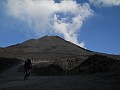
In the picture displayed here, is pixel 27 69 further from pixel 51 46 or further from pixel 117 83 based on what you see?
pixel 51 46

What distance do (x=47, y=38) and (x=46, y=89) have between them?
166416 millimetres

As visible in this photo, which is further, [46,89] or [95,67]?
[95,67]

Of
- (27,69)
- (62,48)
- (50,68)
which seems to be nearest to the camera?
(27,69)

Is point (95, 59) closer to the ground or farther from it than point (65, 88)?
farther from it

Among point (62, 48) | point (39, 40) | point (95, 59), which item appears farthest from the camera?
point (39, 40)

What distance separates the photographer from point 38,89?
62.5 ft

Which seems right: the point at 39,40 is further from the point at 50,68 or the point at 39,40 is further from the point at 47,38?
the point at 50,68

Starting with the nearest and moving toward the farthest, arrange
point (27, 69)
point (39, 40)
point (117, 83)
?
1. point (117, 83)
2. point (27, 69)
3. point (39, 40)

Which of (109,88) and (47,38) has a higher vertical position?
(47,38)

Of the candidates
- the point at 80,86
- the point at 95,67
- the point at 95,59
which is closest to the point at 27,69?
the point at 80,86

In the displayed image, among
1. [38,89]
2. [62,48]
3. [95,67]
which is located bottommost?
[38,89]

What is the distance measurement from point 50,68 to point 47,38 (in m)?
131

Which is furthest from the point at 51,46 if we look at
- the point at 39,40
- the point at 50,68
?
the point at 50,68

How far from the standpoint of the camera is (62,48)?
500 feet
